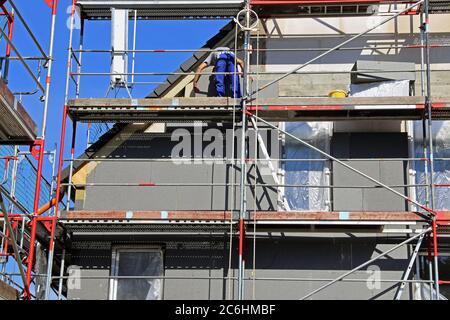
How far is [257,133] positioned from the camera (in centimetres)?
1543

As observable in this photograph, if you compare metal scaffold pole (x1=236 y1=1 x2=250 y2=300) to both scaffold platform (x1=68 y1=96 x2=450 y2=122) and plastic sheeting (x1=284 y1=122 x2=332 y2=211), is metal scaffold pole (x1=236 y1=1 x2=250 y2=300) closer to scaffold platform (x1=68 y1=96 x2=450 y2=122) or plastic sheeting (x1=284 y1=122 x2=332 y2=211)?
scaffold platform (x1=68 y1=96 x2=450 y2=122)

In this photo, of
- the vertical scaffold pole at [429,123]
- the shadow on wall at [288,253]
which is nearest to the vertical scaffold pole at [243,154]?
the shadow on wall at [288,253]

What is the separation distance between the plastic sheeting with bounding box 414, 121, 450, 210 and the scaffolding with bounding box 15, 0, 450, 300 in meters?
0.17

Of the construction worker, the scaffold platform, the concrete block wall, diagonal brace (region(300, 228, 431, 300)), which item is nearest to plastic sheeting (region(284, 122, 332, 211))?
the scaffold platform

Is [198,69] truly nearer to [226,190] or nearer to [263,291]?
[226,190]

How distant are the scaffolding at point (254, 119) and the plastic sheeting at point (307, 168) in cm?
18

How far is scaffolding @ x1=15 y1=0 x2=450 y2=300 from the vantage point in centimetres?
1438

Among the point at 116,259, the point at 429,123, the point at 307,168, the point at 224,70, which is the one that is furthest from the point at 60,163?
the point at 429,123
